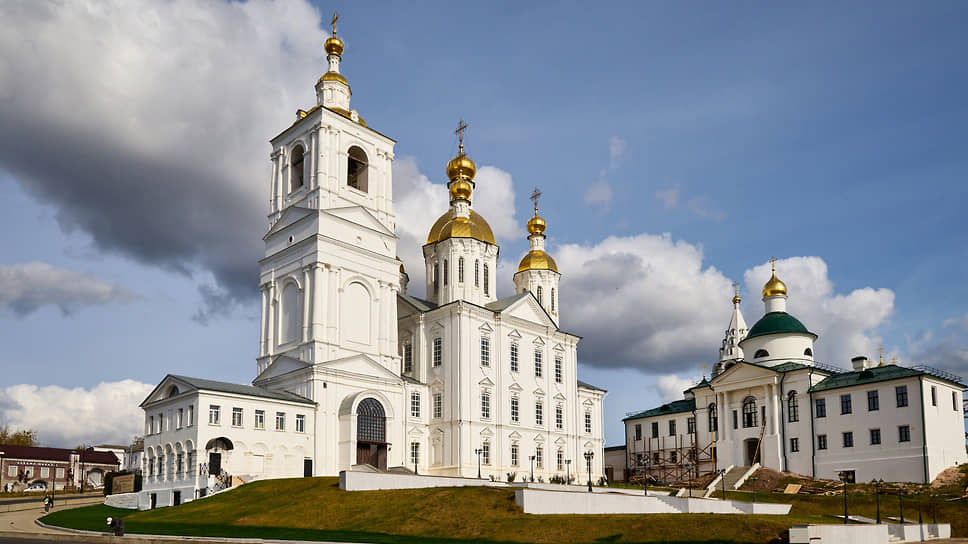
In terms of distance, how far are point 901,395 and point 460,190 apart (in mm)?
32095

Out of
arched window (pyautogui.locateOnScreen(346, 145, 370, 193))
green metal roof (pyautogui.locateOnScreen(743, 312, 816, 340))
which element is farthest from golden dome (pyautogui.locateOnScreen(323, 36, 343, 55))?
green metal roof (pyautogui.locateOnScreen(743, 312, 816, 340))

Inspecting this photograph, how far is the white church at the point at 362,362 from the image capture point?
43.7 m

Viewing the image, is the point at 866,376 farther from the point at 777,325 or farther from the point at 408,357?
the point at 408,357

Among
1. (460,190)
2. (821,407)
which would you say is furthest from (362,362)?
(821,407)

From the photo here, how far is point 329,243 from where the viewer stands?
4922 centimetres

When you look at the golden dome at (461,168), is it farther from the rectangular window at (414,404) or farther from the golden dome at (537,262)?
the rectangular window at (414,404)

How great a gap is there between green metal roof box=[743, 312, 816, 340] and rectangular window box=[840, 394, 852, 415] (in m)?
7.89

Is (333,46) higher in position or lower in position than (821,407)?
higher

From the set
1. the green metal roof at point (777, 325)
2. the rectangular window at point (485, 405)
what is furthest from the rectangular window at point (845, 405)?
the rectangular window at point (485, 405)

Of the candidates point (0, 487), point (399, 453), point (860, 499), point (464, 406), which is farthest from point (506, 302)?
point (0, 487)

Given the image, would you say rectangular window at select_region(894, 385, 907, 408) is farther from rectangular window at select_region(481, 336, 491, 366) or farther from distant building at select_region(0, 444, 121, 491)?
distant building at select_region(0, 444, 121, 491)

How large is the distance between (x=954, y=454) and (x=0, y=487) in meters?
80.1

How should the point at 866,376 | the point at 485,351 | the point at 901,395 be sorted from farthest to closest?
the point at 485,351, the point at 866,376, the point at 901,395

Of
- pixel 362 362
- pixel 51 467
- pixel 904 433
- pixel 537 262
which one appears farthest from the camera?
pixel 51 467
